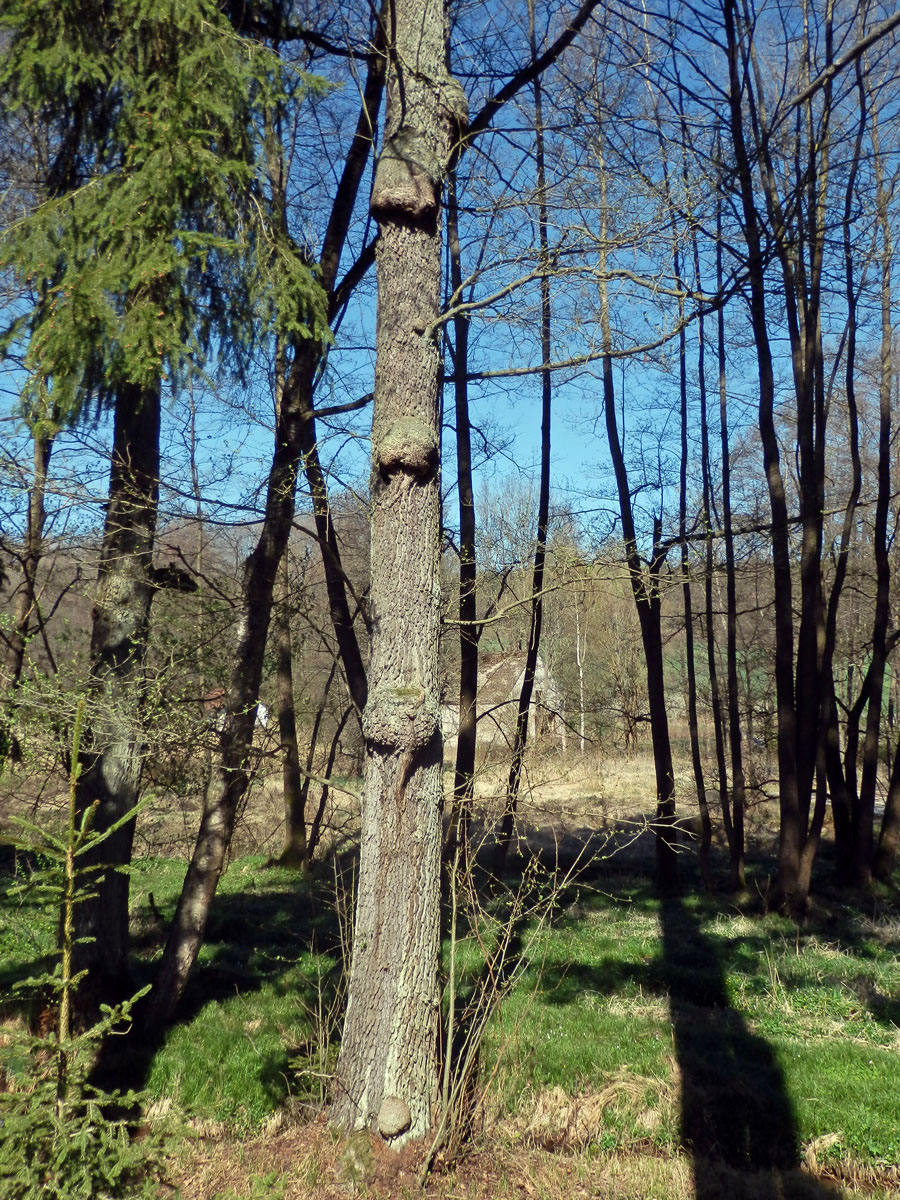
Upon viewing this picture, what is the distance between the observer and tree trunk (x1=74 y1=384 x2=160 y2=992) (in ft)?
19.2

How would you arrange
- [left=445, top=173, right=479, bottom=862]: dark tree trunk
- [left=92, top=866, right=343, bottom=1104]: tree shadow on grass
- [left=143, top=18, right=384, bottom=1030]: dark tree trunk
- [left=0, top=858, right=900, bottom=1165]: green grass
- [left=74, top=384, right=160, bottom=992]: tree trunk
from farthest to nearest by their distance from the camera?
[left=445, top=173, right=479, bottom=862]: dark tree trunk → [left=143, top=18, right=384, bottom=1030]: dark tree trunk → [left=74, top=384, right=160, bottom=992]: tree trunk → [left=92, top=866, right=343, bottom=1104]: tree shadow on grass → [left=0, top=858, right=900, bottom=1165]: green grass

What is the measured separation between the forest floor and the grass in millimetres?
17

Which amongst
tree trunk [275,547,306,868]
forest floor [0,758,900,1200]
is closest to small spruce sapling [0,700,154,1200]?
forest floor [0,758,900,1200]

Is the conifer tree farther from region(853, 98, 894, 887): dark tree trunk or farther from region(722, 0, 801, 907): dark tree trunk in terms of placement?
region(853, 98, 894, 887): dark tree trunk

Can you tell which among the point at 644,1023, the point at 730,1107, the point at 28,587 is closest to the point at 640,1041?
the point at 644,1023

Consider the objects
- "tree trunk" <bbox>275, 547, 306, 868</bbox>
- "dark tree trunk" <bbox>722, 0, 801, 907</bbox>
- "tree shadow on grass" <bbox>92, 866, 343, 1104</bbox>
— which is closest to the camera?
"tree shadow on grass" <bbox>92, 866, 343, 1104</bbox>

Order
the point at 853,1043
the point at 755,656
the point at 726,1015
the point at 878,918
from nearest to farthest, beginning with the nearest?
→ the point at 853,1043 → the point at 726,1015 → the point at 878,918 → the point at 755,656

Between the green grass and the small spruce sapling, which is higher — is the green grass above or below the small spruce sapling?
below

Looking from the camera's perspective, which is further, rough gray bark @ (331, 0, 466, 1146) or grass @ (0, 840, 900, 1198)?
grass @ (0, 840, 900, 1198)

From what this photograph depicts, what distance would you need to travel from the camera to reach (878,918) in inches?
341

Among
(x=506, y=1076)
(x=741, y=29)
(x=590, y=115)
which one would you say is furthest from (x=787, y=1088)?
(x=741, y=29)

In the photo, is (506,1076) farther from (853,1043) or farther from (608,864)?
(608,864)

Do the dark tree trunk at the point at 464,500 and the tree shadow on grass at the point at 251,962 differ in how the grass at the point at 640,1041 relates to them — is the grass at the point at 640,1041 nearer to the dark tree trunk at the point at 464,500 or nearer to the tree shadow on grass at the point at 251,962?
the tree shadow on grass at the point at 251,962

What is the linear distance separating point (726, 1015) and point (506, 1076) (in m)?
1.93
